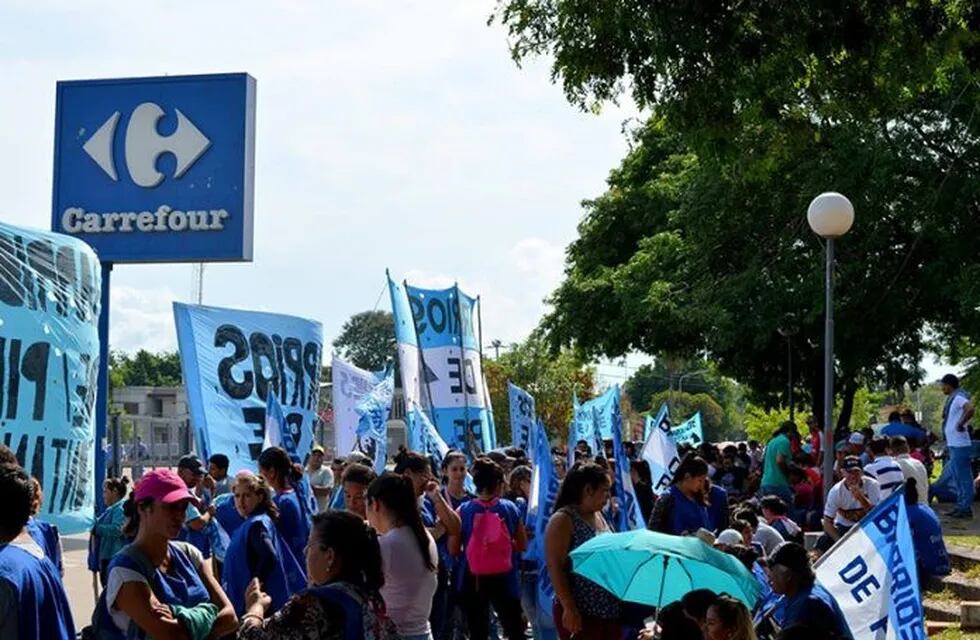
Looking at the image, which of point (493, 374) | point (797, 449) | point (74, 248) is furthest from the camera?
point (493, 374)

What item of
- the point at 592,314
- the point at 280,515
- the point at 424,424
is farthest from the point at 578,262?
the point at 280,515

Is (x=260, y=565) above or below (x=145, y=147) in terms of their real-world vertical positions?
below

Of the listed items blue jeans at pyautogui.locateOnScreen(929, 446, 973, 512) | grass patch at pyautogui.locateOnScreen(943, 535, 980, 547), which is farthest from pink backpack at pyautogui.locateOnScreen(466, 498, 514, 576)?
blue jeans at pyautogui.locateOnScreen(929, 446, 973, 512)

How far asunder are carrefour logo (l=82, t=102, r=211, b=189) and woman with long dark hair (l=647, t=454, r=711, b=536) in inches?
325

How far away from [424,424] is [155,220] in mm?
3647

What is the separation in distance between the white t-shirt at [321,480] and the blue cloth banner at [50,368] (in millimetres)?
5268

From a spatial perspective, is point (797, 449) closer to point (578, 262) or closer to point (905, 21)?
point (905, 21)

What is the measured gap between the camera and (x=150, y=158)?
53.8ft

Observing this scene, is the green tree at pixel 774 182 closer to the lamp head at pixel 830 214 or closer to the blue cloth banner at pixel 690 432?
the lamp head at pixel 830 214

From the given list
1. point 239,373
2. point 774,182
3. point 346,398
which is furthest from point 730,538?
point 774,182

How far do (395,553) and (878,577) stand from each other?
2284 mm

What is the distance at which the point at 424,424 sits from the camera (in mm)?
17094

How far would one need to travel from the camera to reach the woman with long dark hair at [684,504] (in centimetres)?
972

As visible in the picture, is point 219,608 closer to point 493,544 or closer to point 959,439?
point 493,544
